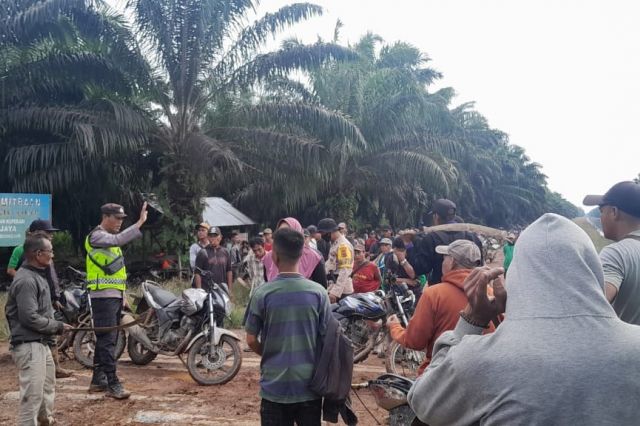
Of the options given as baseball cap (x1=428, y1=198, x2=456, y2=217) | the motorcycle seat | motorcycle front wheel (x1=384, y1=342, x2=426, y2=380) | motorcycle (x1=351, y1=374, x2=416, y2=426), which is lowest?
motorcycle front wheel (x1=384, y1=342, x2=426, y2=380)

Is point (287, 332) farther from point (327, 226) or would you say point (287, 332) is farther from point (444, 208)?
point (327, 226)

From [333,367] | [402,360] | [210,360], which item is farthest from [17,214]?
[333,367]

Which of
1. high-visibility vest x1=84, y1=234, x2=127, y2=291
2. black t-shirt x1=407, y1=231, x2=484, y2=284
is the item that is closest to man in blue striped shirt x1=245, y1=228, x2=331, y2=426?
black t-shirt x1=407, y1=231, x2=484, y2=284

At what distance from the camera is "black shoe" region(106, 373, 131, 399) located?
492 centimetres

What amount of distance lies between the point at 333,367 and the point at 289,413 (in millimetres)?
319

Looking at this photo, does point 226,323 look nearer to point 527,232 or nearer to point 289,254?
point 289,254

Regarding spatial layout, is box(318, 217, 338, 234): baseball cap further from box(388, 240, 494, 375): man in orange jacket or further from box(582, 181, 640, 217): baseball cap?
box(582, 181, 640, 217): baseball cap

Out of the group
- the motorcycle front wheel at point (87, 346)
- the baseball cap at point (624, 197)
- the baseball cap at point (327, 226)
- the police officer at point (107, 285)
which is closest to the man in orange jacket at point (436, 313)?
the baseball cap at point (624, 197)

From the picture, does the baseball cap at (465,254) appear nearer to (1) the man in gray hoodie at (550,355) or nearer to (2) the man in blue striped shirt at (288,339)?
(2) the man in blue striped shirt at (288,339)

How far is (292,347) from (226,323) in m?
5.80

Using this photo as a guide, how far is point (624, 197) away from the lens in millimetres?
2551

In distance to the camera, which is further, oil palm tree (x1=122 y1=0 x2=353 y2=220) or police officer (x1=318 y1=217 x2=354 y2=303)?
oil palm tree (x1=122 y1=0 x2=353 y2=220)

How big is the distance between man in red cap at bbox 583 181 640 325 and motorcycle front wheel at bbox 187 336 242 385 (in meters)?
3.88

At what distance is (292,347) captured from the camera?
2.66m
